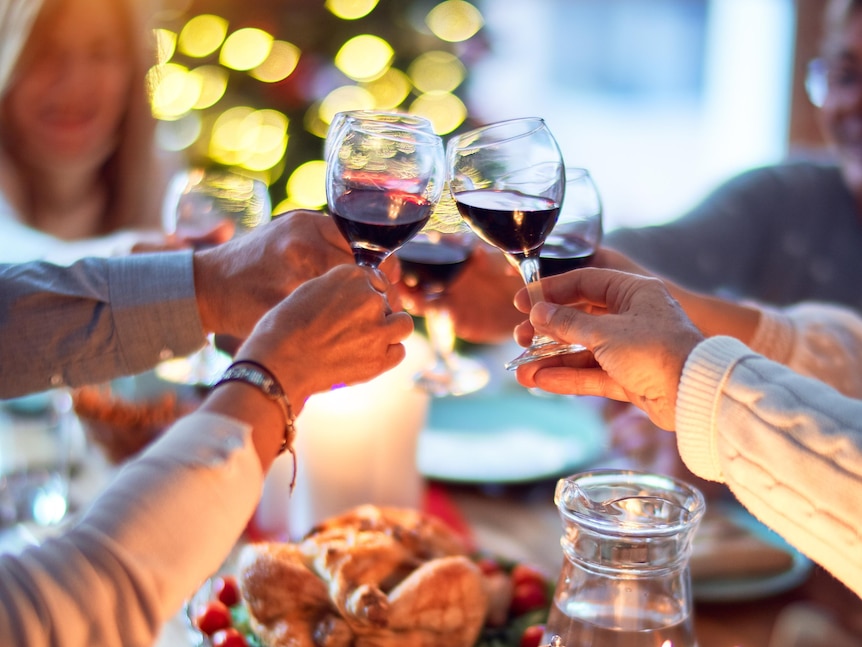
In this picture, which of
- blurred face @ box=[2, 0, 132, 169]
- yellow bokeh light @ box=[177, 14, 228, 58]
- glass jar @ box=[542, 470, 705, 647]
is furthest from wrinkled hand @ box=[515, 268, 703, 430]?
yellow bokeh light @ box=[177, 14, 228, 58]

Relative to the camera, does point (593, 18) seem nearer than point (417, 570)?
No

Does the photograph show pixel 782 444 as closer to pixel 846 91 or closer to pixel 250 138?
pixel 846 91

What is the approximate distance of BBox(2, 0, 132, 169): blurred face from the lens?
2058 millimetres

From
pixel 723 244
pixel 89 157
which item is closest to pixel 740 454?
pixel 723 244

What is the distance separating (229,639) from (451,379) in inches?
22.0

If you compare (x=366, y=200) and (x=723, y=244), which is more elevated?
(x=366, y=200)

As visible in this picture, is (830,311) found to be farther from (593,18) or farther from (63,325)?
(593,18)

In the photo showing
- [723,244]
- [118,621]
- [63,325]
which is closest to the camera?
[118,621]

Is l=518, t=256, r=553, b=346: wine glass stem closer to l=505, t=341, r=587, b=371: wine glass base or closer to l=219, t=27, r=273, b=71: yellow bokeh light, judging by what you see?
l=505, t=341, r=587, b=371: wine glass base

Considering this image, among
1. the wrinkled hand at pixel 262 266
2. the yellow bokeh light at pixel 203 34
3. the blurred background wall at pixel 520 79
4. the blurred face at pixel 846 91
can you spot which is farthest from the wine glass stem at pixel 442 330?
the yellow bokeh light at pixel 203 34

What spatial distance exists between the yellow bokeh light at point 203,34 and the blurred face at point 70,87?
0.61 m

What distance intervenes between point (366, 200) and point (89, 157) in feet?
5.43

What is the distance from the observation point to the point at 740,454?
732mm

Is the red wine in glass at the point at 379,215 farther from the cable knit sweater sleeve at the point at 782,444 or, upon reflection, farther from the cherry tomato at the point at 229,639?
the cherry tomato at the point at 229,639
